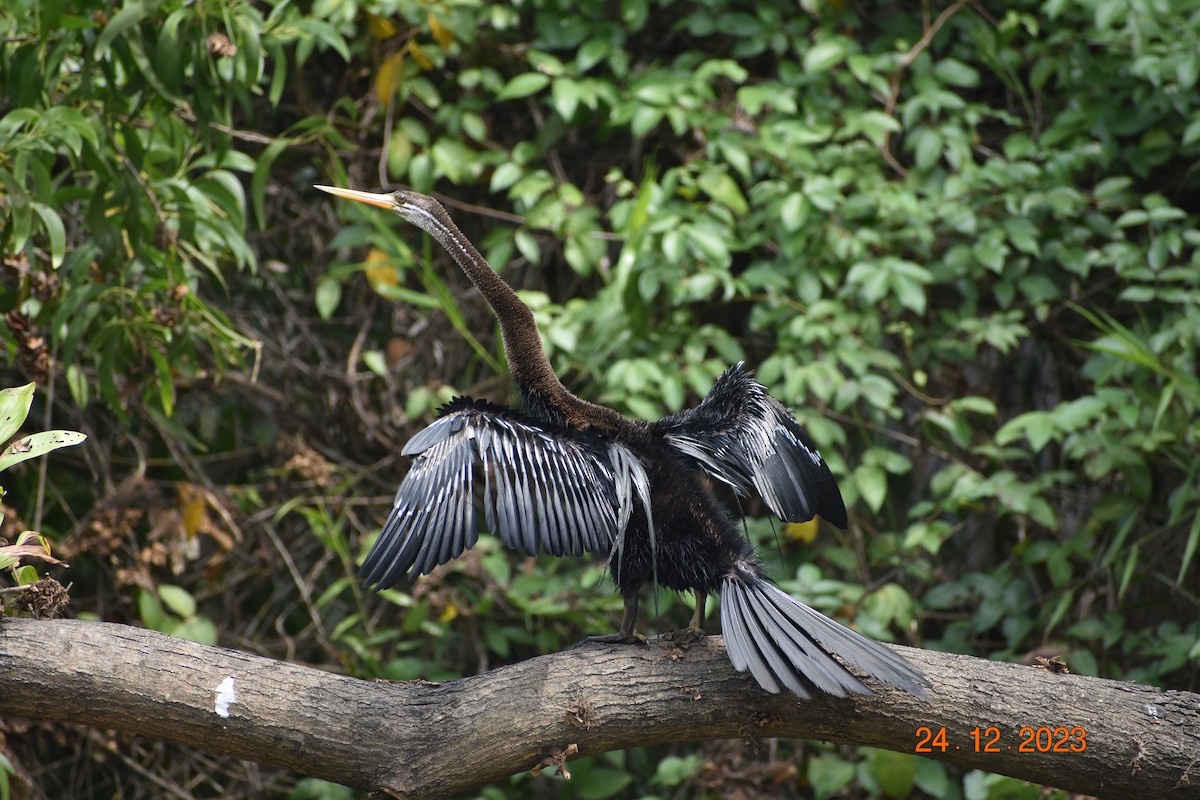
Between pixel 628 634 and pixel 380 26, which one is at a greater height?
pixel 380 26

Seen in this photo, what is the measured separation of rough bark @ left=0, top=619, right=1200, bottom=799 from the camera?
5.64ft

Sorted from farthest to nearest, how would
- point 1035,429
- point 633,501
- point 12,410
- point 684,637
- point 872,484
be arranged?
point 872,484, point 1035,429, point 633,501, point 684,637, point 12,410

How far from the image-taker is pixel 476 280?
2.43 m

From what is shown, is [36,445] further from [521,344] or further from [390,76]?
[390,76]

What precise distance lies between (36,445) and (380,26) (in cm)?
203

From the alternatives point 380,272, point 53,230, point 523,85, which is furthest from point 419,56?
point 53,230

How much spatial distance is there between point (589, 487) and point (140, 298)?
1.35 metres

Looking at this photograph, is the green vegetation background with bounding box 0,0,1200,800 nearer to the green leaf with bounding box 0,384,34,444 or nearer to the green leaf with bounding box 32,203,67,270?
the green leaf with bounding box 32,203,67,270

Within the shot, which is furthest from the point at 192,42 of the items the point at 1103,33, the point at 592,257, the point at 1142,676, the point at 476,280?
the point at 1142,676

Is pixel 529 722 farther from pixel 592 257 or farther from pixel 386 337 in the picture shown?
pixel 386 337

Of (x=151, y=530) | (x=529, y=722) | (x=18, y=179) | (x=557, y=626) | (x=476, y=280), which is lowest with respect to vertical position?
(x=557, y=626)

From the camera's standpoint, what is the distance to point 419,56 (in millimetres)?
3408
